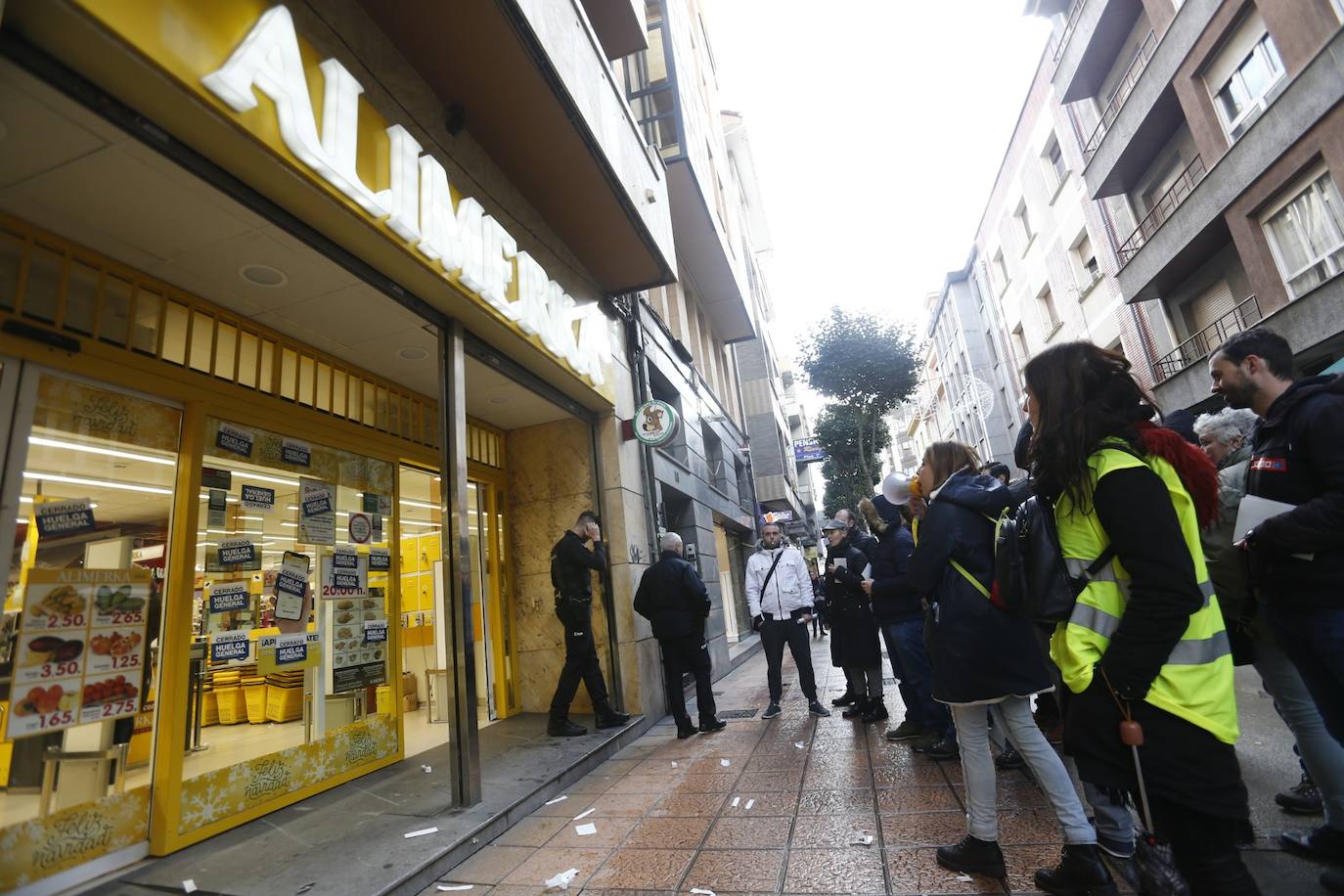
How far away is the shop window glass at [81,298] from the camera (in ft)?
11.5

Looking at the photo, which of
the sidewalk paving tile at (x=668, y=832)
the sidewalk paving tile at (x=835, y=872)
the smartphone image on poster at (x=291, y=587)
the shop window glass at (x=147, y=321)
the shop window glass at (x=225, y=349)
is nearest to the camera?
the sidewalk paving tile at (x=835, y=872)

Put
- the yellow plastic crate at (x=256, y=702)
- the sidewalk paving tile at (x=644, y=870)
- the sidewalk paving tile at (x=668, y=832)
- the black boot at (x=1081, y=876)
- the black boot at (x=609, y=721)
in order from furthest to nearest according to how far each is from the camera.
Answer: the black boot at (x=609, y=721) < the yellow plastic crate at (x=256, y=702) < the sidewalk paving tile at (x=668, y=832) < the sidewalk paving tile at (x=644, y=870) < the black boot at (x=1081, y=876)

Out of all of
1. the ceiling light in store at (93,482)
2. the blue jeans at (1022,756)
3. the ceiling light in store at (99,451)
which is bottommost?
the blue jeans at (1022,756)

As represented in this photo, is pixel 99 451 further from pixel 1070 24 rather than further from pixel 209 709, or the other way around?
pixel 1070 24

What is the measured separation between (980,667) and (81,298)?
4.99 metres

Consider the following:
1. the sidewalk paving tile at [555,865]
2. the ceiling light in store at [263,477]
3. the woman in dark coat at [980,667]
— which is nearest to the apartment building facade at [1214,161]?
the woman in dark coat at [980,667]

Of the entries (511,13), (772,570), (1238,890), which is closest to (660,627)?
(772,570)

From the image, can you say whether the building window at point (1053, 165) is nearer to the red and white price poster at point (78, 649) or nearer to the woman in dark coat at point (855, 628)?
the woman in dark coat at point (855, 628)

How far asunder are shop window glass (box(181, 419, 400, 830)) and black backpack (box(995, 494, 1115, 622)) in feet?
14.6

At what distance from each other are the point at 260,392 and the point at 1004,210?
89.2ft

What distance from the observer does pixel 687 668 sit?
20.8 feet

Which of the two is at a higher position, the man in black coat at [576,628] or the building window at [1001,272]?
the building window at [1001,272]

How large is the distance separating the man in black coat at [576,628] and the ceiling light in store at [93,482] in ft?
10.5

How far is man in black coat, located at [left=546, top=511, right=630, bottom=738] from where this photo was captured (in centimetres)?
607
